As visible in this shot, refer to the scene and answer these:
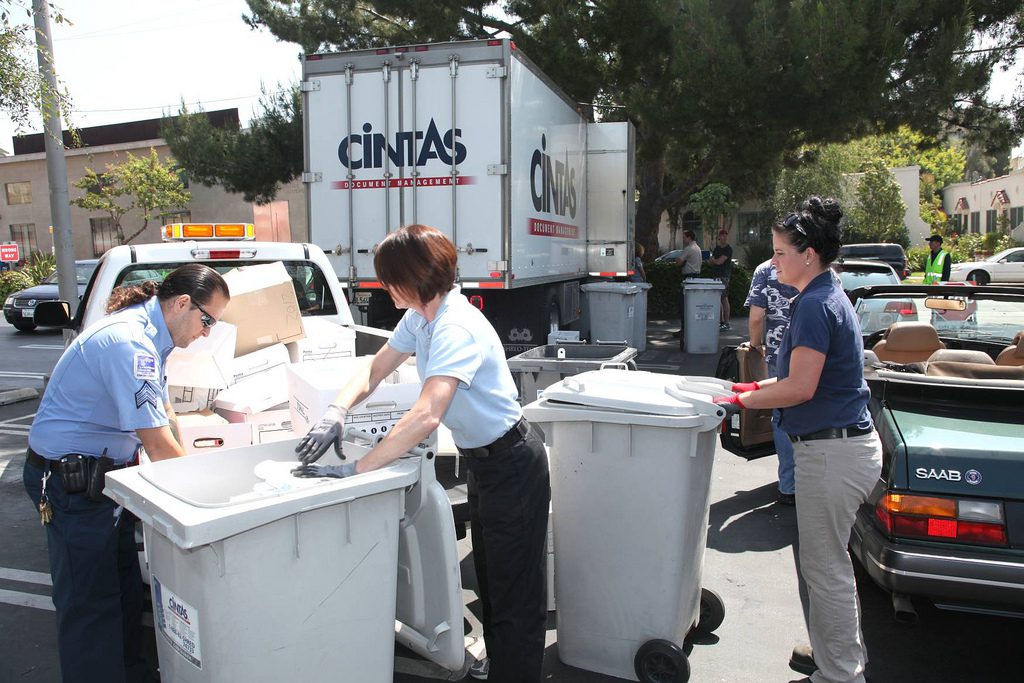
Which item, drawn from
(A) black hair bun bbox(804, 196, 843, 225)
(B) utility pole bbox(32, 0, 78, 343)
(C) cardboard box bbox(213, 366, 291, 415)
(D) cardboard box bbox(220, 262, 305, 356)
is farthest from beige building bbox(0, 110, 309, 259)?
(A) black hair bun bbox(804, 196, 843, 225)

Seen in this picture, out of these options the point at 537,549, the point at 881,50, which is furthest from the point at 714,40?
the point at 537,549

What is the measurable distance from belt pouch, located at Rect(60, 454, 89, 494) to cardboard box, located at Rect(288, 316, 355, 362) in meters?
2.13

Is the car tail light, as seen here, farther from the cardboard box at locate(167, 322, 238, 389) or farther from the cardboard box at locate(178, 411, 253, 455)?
the cardboard box at locate(167, 322, 238, 389)

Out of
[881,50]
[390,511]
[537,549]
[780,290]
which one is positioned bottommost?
[537,549]

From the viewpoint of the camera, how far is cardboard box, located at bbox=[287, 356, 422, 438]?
3.70 m

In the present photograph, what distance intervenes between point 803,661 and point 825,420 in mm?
1124

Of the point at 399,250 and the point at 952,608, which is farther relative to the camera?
the point at 952,608

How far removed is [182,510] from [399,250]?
1095mm

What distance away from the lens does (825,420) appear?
3023 millimetres

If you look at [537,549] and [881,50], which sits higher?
[881,50]

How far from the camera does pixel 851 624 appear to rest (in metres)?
3.07

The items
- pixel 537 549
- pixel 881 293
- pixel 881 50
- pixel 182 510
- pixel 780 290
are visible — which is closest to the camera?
pixel 182 510

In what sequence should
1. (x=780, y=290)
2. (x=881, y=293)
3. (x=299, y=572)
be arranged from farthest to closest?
(x=780, y=290) → (x=881, y=293) → (x=299, y=572)

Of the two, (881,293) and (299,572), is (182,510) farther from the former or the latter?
(881,293)
